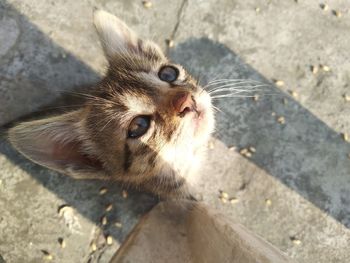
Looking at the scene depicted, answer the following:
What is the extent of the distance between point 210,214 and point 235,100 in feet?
4.57

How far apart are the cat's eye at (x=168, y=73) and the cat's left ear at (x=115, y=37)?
0.25m

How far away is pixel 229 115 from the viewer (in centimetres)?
349

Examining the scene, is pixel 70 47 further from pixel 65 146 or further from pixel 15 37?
pixel 65 146

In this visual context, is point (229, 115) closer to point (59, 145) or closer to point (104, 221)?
point (104, 221)

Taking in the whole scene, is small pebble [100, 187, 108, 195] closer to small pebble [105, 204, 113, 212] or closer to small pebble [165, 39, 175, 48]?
small pebble [105, 204, 113, 212]

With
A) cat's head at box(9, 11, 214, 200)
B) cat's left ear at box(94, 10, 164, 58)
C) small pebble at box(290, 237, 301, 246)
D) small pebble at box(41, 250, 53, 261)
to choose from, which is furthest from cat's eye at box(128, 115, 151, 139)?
small pebble at box(290, 237, 301, 246)

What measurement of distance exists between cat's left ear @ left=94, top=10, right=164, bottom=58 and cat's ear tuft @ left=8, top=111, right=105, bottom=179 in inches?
21.6

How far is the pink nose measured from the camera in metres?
2.39

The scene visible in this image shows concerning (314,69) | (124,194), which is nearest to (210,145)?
(124,194)

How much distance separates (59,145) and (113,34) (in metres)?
0.88

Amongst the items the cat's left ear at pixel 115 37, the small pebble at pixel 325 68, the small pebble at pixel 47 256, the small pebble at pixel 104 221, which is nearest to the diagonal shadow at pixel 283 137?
the small pebble at pixel 325 68

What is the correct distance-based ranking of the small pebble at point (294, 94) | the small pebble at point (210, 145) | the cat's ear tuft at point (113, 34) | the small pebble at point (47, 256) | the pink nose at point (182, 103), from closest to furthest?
the pink nose at point (182, 103) → the cat's ear tuft at point (113, 34) → the small pebble at point (47, 256) → the small pebble at point (210, 145) → the small pebble at point (294, 94)

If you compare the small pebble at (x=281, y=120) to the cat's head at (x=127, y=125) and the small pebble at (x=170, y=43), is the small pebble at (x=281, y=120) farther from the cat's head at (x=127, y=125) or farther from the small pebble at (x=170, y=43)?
the small pebble at (x=170, y=43)

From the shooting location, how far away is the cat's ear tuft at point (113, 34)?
8.79 feet
